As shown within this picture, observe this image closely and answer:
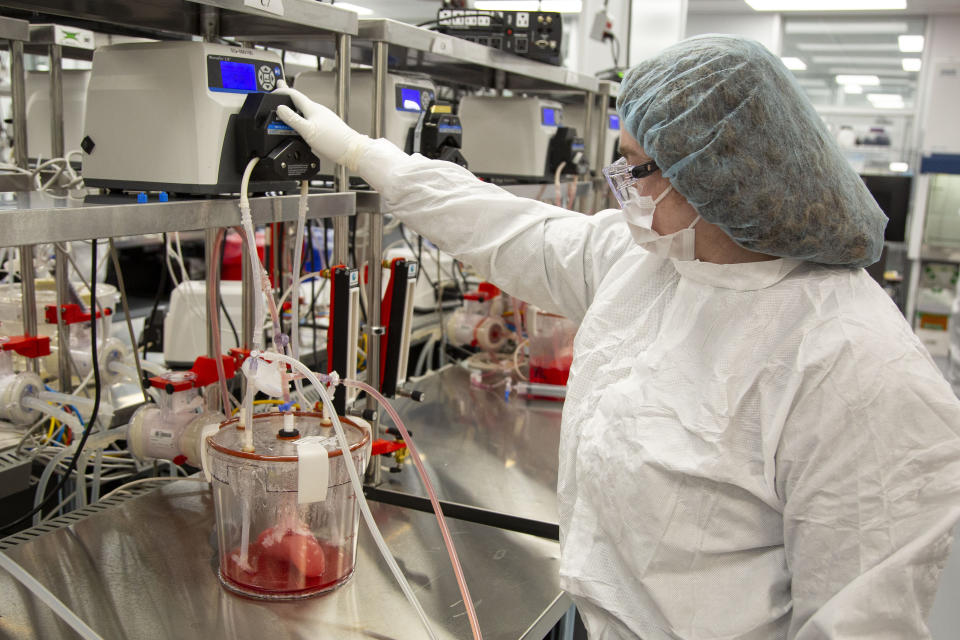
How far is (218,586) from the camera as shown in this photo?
4.07 feet

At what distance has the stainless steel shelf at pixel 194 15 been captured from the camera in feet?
4.16

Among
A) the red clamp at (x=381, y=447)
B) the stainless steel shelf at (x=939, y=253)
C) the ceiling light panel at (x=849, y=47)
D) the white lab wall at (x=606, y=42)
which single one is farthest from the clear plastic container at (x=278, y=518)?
the ceiling light panel at (x=849, y=47)

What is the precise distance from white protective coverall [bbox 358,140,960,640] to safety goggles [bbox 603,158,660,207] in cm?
13

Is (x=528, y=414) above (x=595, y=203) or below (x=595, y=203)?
below

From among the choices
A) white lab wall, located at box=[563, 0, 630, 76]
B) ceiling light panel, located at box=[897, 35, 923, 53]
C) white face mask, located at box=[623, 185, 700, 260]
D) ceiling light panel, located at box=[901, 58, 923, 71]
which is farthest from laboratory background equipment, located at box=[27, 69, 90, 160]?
ceiling light panel, located at box=[901, 58, 923, 71]

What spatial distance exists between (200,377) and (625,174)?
86cm

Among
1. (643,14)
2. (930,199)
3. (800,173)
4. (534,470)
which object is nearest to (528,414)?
(534,470)

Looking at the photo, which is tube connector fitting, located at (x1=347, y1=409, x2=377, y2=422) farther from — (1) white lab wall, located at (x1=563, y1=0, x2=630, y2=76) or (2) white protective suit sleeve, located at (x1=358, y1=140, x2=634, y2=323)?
(1) white lab wall, located at (x1=563, y1=0, x2=630, y2=76)

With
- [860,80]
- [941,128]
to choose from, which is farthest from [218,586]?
[860,80]

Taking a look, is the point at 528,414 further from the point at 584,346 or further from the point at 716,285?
the point at 716,285

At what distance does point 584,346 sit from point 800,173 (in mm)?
398

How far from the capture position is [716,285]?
1080mm

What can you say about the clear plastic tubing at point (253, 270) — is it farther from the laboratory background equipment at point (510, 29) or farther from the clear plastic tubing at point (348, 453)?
the laboratory background equipment at point (510, 29)

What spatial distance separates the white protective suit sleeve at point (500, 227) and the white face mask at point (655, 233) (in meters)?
0.21
